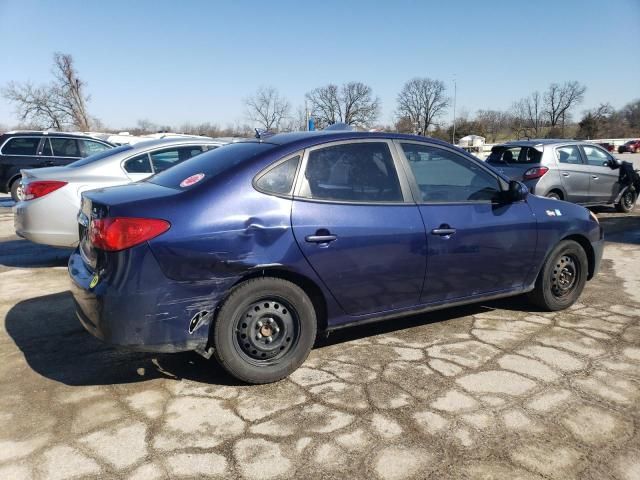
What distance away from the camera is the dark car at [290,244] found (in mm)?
2893

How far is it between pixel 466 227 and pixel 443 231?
0.76 ft

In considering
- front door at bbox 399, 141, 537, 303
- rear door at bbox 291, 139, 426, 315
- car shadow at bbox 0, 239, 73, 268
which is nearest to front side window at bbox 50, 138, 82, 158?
car shadow at bbox 0, 239, 73, 268

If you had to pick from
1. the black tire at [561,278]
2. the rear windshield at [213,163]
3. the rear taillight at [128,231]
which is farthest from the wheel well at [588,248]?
the rear taillight at [128,231]

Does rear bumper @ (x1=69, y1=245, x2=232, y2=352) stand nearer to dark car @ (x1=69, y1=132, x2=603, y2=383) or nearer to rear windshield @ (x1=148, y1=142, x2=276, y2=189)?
dark car @ (x1=69, y1=132, x2=603, y2=383)

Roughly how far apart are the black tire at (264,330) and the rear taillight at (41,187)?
363cm

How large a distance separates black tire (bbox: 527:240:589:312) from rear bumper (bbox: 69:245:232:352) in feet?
9.57

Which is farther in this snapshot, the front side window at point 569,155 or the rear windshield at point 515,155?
the front side window at point 569,155

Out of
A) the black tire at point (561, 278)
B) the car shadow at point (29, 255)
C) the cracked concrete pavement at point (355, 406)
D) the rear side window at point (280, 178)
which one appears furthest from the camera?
the car shadow at point (29, 255)

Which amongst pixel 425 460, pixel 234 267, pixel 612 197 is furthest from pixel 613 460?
pixel 612 197

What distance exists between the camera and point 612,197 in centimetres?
1080

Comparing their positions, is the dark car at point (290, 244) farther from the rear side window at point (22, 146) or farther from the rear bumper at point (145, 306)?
the rear side window at point (22, 146)

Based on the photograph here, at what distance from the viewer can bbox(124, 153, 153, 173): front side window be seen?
600cm

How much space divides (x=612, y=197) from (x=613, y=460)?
32.1ft

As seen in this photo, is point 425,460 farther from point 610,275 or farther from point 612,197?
point 612,197
